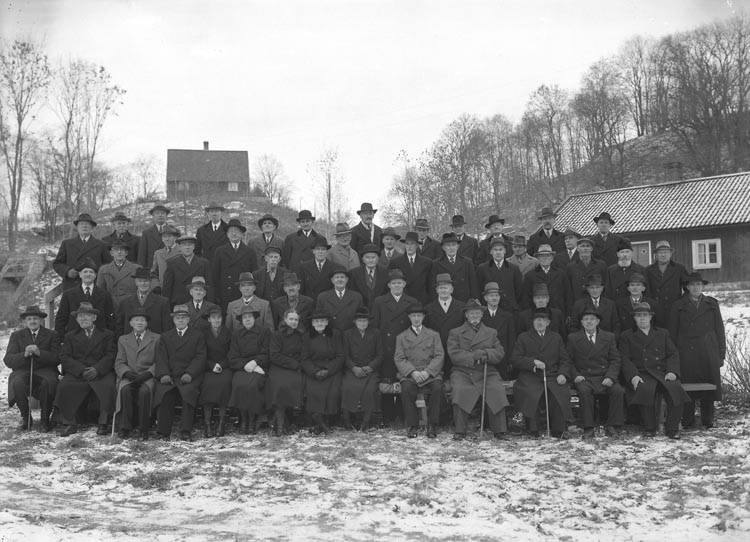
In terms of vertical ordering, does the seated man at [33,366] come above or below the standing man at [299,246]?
below

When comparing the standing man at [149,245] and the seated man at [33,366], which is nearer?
the seated man at [33,366]

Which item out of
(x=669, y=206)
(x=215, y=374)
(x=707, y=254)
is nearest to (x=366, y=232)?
(x=215, y=374)

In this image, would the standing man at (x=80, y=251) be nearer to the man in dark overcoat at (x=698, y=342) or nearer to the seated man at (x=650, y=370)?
the seated man at (x=650, y=370)

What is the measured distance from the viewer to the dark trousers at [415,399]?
27.8 feet

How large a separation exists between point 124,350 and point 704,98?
51129mm

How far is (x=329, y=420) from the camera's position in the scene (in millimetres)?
9062

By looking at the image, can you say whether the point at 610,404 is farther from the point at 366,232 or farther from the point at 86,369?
the point at 86,369

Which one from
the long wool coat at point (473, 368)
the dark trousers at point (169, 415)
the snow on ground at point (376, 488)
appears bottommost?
the snow on ground at point (376, 488)

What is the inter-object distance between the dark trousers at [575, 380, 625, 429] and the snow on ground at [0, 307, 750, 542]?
229mm

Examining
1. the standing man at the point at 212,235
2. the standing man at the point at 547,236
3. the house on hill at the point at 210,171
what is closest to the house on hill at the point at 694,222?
the standing man at the point at 547,236

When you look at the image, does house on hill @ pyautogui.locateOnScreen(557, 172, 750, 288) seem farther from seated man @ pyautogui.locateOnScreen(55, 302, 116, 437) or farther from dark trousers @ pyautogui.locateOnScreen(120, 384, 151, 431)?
seated man @ pyautogui.locateOnScreen(55, 302, 116, 437)

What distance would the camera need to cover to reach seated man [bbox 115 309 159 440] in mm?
8523

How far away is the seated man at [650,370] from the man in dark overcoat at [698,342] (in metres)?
0.36

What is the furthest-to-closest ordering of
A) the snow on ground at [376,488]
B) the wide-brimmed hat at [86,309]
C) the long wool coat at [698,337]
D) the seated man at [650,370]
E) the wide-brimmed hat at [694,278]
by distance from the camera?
the wide-brimmed hat at [86,309] → the wide-brimmed hat at [694,278] → the long wool coat at [698,337] → the seated man at [650,370] → the snow on ground at [376,488]
